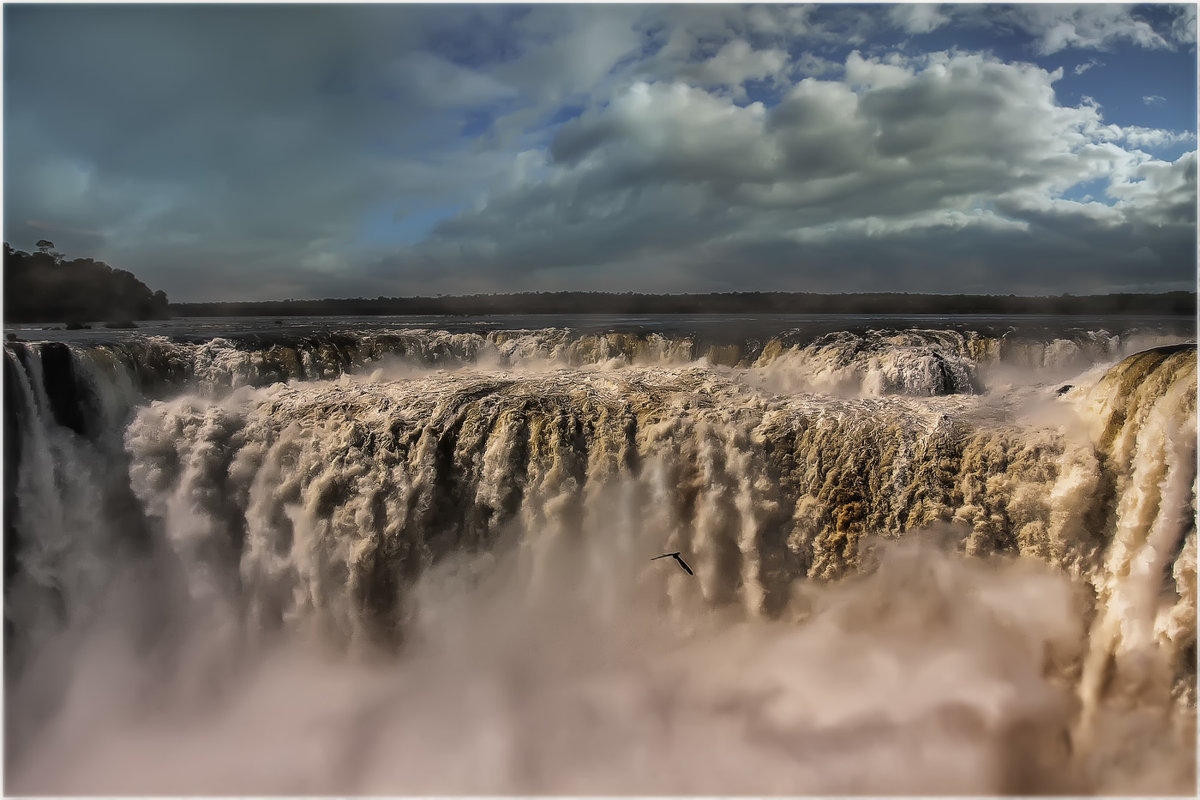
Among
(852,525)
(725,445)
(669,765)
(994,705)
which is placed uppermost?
(725,445)

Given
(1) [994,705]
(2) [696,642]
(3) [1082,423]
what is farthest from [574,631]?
(3) [1082,423]

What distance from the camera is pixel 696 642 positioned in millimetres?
7938

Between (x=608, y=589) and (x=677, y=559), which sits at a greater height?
(x=677, y=559)

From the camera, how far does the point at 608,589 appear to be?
27.0ft

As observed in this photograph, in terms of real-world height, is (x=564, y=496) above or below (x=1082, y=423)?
below

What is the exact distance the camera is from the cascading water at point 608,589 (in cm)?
655

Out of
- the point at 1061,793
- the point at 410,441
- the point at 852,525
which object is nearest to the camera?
the point at 1061,793

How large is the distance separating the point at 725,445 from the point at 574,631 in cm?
295

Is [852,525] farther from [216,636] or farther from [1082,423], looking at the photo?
[216,636]

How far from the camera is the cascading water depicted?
6547 millimetres

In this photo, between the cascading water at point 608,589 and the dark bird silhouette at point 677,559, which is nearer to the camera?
the cascading water at point 608,589

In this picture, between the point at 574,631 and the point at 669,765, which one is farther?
the point at 574,631

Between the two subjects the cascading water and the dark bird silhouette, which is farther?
the dark bird silhouette

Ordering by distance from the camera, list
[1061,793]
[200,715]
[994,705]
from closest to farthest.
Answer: [1061,793]
[994,705]
[200,715]
